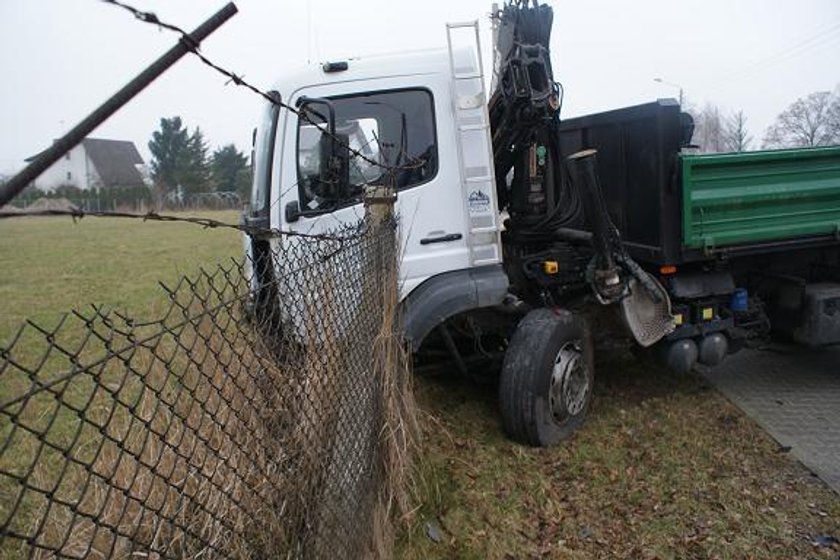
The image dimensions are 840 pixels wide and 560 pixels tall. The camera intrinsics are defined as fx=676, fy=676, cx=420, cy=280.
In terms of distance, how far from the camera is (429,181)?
4.30 metres

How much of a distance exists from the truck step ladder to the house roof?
154ft

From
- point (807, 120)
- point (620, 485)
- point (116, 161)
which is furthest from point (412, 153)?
point (116, 161)

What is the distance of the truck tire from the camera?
14.0 ft

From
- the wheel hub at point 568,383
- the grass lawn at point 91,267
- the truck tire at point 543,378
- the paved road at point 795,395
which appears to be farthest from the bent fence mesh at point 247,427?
the paved road at point 795,395

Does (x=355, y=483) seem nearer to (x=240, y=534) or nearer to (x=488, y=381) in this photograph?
(x=240, y=534)

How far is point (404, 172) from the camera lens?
4320mm

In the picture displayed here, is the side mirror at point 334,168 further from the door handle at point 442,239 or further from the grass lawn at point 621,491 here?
the grass lawn at point 621,491

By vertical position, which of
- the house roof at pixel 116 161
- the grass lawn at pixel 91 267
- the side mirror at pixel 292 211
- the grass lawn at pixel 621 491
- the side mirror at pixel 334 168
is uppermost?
the house roof at pixel 116 161

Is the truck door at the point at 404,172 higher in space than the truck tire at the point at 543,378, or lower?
higher

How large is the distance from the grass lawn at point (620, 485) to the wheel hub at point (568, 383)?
223mm

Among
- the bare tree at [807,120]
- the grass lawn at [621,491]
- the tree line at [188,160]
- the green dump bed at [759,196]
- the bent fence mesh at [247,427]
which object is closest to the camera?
the bent fence mesh at [247,427]

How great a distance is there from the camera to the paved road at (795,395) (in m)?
4.29

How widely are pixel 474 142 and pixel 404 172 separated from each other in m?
0.48

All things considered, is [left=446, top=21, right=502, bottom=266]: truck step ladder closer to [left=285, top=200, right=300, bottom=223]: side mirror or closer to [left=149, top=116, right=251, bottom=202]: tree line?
[left=285, top=200, right=300, bottom=223]: side mirror
